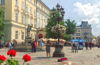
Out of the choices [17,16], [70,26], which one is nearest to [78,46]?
[17,16]

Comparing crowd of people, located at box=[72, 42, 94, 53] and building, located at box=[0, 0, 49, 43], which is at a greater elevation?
building, located at box=[0, 0, 49, 43]

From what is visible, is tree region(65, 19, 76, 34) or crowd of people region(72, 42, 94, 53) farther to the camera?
tree region(65, 19, 76, 34)

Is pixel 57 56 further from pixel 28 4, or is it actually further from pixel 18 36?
pixel 28 4

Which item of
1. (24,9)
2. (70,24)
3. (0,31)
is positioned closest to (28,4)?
(24,9)

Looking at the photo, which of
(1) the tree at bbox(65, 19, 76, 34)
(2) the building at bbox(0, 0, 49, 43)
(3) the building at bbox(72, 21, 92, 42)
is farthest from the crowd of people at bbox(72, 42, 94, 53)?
(3) the building at bbox(72, 21, 92, 42)

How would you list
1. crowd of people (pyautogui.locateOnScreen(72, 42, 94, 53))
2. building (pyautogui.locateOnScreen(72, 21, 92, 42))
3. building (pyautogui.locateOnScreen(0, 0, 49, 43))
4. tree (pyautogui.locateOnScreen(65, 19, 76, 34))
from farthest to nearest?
1. building (pyautogui.locateOnScreen(72, 21, 92, 42))
2. tree (pyautogui.locateOnScreen(65, 19, 76, 34))
3. building (pyautogui.locateOnScreen(0, 0, 49, 43))
4. crowd of people (pyautogui.locateOnScreen(72, 42, 94, 53))

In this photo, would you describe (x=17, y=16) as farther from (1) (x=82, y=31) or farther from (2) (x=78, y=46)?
(1) (x=82, y=31)

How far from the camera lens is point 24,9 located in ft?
176

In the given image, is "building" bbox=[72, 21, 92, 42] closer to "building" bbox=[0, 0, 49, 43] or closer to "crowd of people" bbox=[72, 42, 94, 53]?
"building" bbox=[0, 0, 49, 43]

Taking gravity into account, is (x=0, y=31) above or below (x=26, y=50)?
above

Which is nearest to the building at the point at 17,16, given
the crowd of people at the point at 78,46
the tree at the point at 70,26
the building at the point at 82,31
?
the crowd of people at the point at 78,46

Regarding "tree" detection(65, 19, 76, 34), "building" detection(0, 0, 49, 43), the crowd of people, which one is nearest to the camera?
the crowd of people

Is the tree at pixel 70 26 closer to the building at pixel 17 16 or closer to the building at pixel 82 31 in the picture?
the building at pixel 17 16

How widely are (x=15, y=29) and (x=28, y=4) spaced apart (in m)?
12.7
